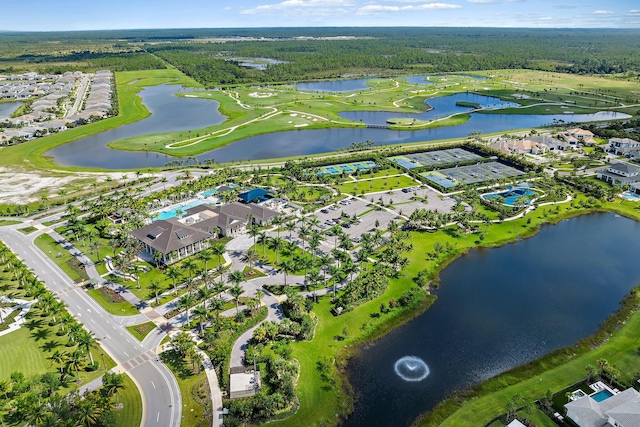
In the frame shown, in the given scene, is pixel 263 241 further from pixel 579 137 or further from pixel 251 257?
pixel 579 137

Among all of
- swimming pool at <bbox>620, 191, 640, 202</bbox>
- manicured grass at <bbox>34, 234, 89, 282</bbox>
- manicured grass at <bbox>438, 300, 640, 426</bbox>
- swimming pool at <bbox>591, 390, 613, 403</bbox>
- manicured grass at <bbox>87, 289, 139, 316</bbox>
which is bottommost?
swimming pool at <bbox>620, 191, 640, 202</bbox>

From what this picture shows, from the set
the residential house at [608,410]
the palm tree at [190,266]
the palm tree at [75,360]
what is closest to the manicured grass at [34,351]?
the palm tree at [75,360]

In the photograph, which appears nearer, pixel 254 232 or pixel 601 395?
pixel 601 395

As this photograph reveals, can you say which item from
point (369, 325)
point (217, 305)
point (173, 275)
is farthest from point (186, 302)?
point (369, 325)

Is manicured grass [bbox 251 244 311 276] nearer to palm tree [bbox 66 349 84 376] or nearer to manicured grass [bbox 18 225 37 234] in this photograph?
palm tree [bbox 66 349 84 376]

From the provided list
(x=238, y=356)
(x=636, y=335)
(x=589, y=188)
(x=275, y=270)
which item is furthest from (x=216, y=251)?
(x=589, y=188)

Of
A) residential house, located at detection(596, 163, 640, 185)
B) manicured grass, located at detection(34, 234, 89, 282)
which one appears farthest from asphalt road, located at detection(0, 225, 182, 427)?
residential house, located at detection(596, 163, 640, 185)
